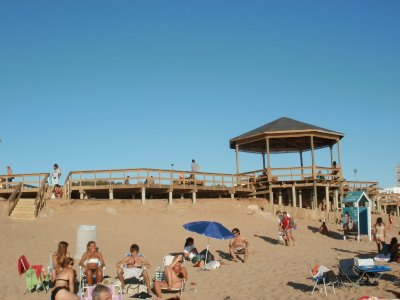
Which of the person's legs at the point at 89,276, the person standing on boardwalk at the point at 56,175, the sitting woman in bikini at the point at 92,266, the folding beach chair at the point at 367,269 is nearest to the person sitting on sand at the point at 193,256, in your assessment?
the sitting woman in bikini at the point at 92,266

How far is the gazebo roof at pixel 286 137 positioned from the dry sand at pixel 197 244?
14.5ft

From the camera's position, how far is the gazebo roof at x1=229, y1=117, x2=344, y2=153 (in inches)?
1048

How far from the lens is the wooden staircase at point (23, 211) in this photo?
18578 millimetres

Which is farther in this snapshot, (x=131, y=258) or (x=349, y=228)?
(x=349, y=228)

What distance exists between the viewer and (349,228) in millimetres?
19469

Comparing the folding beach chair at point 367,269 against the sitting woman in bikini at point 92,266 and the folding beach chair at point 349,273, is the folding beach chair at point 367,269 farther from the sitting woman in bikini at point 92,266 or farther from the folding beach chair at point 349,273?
the sitting woman in bikini at point 92,266

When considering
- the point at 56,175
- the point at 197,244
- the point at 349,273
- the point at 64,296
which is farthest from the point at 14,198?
the point at 64,296

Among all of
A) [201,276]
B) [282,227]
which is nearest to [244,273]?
[201,276]

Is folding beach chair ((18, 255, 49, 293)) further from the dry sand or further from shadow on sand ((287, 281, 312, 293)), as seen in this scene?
shadow on sand ((287, 281, 312, 293))

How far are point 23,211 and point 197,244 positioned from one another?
24.8ft

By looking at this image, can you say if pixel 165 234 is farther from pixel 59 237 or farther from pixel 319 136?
pixel 319 136

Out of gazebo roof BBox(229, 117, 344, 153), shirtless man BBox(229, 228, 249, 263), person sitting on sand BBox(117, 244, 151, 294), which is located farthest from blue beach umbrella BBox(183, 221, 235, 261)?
gazebo roof BBox(229, 117, 344, 153)

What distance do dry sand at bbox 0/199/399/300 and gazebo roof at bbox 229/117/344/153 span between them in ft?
14.5

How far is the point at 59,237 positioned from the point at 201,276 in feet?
22.9
